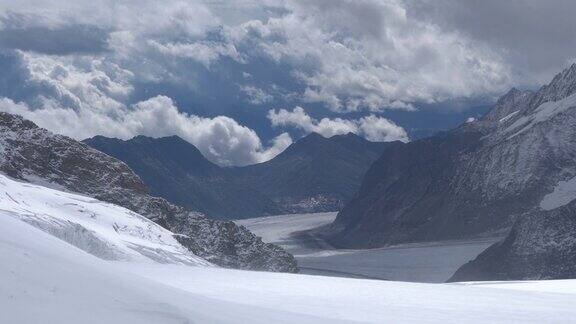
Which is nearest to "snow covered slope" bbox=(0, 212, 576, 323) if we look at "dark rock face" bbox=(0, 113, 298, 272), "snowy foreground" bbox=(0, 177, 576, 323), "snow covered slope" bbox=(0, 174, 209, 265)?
"snowy foreground" bbox=(0, 177, 576, 323)

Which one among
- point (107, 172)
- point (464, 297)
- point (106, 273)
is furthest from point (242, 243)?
point (106, 273)

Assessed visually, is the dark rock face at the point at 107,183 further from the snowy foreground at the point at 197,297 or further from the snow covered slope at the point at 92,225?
the snowy foreground at the point at 197,297

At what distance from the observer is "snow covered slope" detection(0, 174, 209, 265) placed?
65.4 metres

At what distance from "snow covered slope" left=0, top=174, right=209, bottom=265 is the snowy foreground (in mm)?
1253

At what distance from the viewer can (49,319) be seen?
16.6 m

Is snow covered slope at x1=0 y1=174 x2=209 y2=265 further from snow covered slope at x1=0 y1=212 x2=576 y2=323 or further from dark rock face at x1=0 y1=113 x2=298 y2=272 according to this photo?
dark rock face at x1=0 y1=113 x2=298 y2=272

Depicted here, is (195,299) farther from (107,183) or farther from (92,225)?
(107,183)

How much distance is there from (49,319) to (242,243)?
135 metres

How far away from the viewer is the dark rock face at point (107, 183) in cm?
12975

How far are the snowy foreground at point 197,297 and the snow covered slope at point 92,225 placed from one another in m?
1.25

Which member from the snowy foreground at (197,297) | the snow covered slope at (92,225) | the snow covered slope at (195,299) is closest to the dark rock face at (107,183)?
the snow covered slope at (92,225)

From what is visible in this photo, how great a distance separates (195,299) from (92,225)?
5752cm

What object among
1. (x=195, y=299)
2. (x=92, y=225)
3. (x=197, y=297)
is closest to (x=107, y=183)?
(x=92, y=225)

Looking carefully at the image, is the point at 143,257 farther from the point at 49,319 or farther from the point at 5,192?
the point at 49,319
